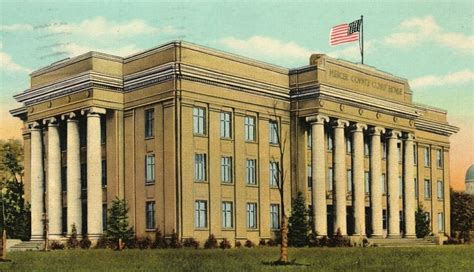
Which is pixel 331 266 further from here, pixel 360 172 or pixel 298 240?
pixel 360 172

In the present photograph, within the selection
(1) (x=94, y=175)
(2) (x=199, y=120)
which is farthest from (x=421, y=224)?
(1) (x=94, y=175)

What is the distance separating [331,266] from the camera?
Result: 26.7 metres

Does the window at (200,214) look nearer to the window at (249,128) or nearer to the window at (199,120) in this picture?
the window at (199,120)

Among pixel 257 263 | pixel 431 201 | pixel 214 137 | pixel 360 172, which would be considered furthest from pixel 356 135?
pixel 257 263

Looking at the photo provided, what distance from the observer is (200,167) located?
4844 cm

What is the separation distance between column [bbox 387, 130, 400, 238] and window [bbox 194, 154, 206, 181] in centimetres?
1973

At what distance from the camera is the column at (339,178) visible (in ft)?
181

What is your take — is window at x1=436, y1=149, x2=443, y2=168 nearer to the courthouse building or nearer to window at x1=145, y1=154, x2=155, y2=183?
the courthouse building

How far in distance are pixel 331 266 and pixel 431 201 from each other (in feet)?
161

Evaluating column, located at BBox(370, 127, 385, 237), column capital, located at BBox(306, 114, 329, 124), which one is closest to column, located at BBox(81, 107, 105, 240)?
column capital, located at BBox(306, 114, 329, 124)

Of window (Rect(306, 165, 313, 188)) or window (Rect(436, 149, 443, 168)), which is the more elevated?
window (Rect(436, 149, 443, 168))

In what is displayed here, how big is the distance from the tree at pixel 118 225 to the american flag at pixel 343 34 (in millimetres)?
18792

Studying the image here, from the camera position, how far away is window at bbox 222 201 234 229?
49750 millimetres

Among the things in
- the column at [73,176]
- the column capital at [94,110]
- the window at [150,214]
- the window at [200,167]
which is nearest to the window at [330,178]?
the window at [200,167]
